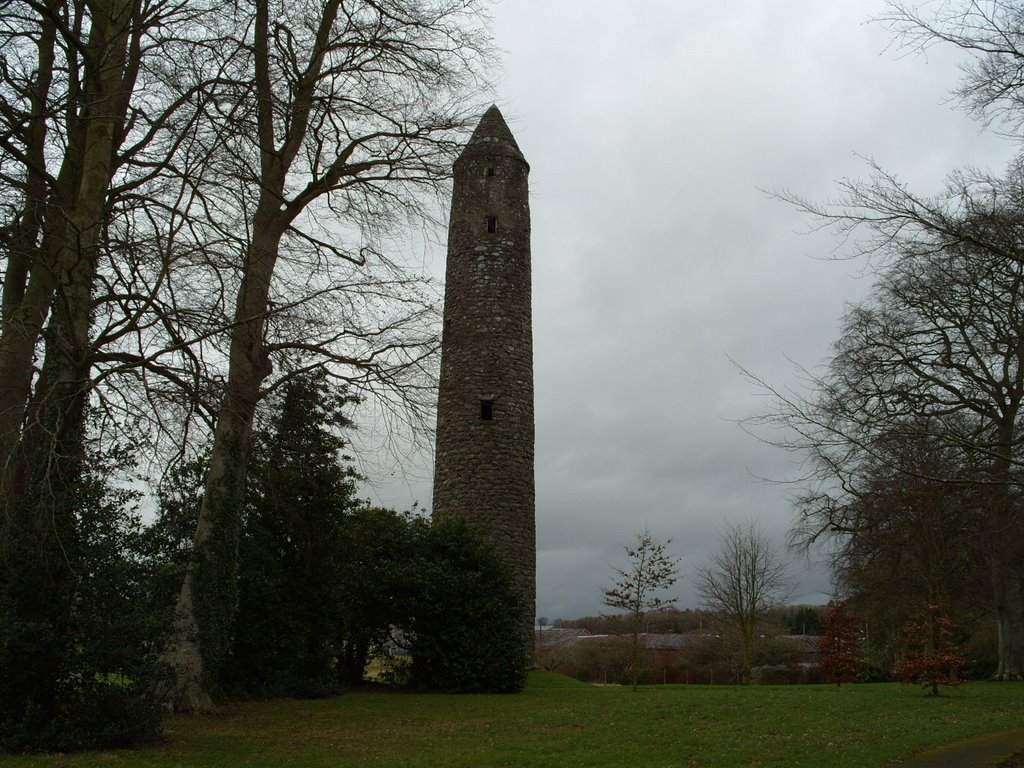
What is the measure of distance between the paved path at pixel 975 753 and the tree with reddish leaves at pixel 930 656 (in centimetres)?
597

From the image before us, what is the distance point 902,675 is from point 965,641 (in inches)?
703

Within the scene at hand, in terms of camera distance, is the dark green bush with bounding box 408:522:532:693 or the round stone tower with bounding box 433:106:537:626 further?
the round stone tower with bounding box 433:106:537:626

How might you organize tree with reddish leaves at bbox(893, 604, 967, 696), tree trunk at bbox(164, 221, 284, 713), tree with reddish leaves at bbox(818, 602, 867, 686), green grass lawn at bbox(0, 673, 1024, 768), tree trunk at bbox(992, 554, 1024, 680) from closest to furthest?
1. green grass lawn at bbox(0, 673, 1024, 768)
2. tree trunk at bbox(164, 221, 284, 713)
3. tree with reddish leaves at bbox(893, 604, 967, 696)
4. tree with reddish leaves at bbox(818, 602, 867, 686)
5. tree trunk at bbox(992, 554, 1024, 680)

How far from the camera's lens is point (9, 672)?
320 inches

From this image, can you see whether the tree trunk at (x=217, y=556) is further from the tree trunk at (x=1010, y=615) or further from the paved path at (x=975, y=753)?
the tree trunk at (x=1010, y=615)

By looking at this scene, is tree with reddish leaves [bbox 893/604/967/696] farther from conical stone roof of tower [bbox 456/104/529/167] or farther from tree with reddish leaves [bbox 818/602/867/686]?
conical stone roof of tower [bbox 456/104/529/167]

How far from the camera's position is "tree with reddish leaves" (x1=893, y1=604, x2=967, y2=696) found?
1559cm

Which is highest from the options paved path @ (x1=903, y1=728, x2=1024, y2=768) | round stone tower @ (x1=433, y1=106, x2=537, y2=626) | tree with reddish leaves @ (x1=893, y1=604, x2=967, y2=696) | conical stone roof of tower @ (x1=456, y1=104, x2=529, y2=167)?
conical stone roof of tower @ (x1=456, y1=104, x2=529, y2=167)

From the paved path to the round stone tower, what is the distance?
37.0 feet

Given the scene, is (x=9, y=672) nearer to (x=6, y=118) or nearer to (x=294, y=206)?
(x=6, y=118)

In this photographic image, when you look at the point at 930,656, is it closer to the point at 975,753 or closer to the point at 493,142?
the point at 975,753

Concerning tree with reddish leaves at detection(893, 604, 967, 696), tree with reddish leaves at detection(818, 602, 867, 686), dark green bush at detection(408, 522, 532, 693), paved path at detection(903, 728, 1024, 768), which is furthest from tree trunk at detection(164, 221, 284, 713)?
tree with reddish leaves at detection(818, 602, 867, 686)

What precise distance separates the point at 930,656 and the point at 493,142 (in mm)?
15742

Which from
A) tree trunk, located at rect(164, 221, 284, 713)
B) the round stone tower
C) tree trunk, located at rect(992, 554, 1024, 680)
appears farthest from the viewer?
tree trunk, located at rect(992, 554, 1024, 680)
